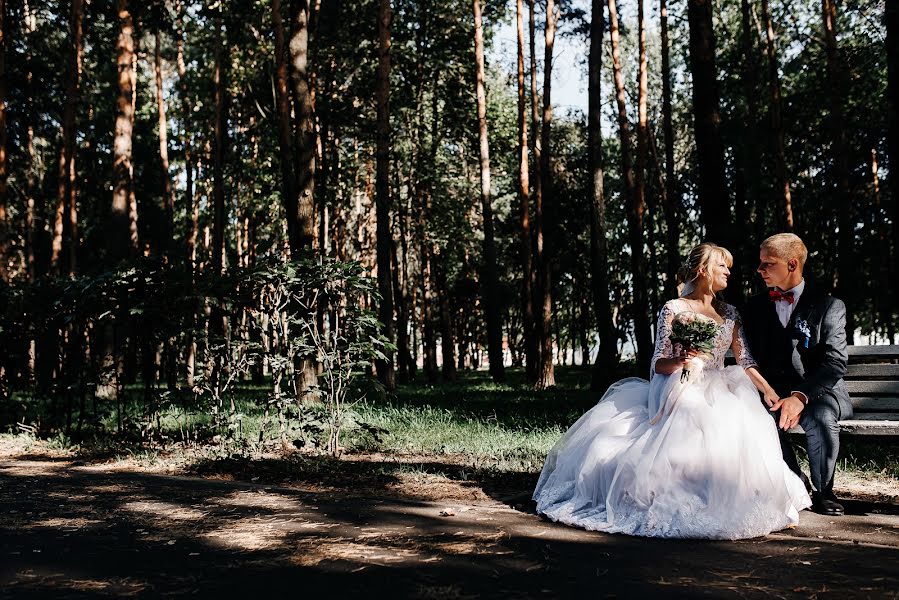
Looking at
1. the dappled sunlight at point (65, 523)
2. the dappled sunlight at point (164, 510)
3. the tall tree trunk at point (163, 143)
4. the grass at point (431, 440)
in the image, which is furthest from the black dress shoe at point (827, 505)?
the tall tree trunk at point (163, 143)

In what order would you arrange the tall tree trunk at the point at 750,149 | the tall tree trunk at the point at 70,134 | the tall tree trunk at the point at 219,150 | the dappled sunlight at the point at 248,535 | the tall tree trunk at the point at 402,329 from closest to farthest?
the dappled sunlight at the point at 248,535
the tall tree trunk at the point at 70,134
the tall tree trunk at the point at 219,150
the tall tree trunk at the point at 750,149
the tall tree trunk at the point at 402,329

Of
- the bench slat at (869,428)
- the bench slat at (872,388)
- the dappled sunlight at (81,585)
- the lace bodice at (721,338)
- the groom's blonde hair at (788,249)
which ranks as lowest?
the dappled sunlight at (81,585)

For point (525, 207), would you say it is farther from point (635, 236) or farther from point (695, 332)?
point (695, 332)

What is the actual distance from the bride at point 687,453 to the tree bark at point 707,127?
4070mm

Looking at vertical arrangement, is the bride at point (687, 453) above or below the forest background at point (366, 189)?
below

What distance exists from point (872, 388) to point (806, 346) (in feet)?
4.33

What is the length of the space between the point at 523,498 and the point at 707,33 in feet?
21.8

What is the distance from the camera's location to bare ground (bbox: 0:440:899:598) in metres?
3.97

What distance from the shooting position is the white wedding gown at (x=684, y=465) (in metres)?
5.16

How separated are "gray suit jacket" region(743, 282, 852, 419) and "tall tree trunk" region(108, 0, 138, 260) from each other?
14.7m

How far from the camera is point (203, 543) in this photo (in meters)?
4.94

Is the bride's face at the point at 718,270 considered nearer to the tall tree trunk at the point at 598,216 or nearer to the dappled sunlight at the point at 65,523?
the dappled sunlight at the point at 65,523

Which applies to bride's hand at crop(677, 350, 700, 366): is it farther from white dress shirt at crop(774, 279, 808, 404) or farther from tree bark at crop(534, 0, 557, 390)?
tree bark at crop(534, 0, 557, 390)

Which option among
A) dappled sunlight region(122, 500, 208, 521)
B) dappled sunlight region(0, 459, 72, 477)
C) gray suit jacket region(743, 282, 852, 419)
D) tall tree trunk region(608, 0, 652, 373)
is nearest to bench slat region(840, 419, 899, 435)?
gray suit jacket region(743, 282, 852, 419)
